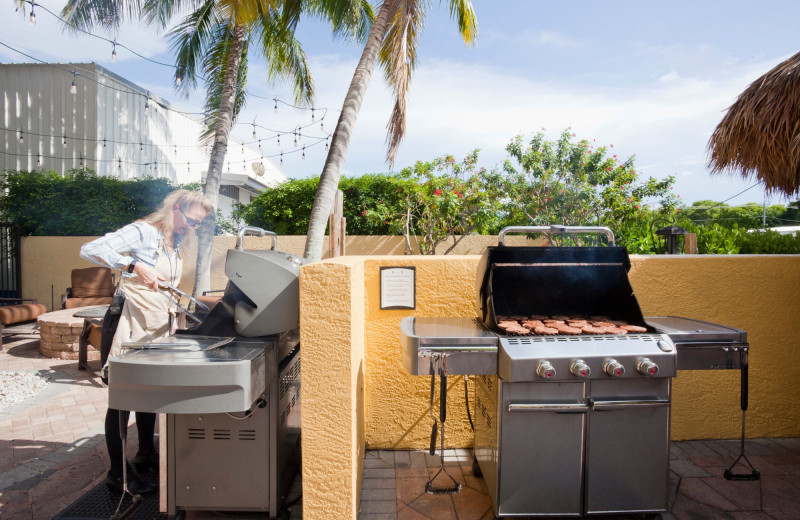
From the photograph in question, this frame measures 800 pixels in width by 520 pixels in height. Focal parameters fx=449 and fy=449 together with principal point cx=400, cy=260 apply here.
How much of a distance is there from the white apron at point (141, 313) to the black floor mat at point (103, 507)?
0.83 meters

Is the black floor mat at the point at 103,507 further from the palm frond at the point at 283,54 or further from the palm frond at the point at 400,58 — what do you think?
the palm frond at the point at 283,54

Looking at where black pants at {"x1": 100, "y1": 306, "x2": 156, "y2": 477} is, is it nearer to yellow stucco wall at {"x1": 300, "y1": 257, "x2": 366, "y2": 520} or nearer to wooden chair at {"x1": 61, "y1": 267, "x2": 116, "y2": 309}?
yellow stucco wall at {"x1": 300, "y1": 257, "x2": 366, "y2": 520}

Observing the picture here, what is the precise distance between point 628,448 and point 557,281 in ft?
3.27

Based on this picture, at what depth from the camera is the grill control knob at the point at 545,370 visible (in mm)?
2043

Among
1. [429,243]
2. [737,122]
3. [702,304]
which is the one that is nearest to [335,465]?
[702,304]

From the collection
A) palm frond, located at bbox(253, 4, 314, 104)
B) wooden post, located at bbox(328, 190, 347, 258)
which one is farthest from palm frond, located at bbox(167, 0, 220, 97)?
wooden post, located at bbox(328, 190, 347, 258)

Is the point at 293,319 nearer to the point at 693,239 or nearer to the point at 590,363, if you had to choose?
the point at 590,363

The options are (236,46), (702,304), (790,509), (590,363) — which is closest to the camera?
(590,363)

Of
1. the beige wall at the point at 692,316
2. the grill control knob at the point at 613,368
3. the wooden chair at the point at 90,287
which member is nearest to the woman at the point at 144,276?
the beige wall at the point at 692,316

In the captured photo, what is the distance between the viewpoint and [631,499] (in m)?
2.26

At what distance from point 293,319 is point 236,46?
24.5ft

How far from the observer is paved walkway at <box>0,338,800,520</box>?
251cm

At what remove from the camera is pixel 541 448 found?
221 centimetres

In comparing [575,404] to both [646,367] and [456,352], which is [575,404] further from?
[456,352]
